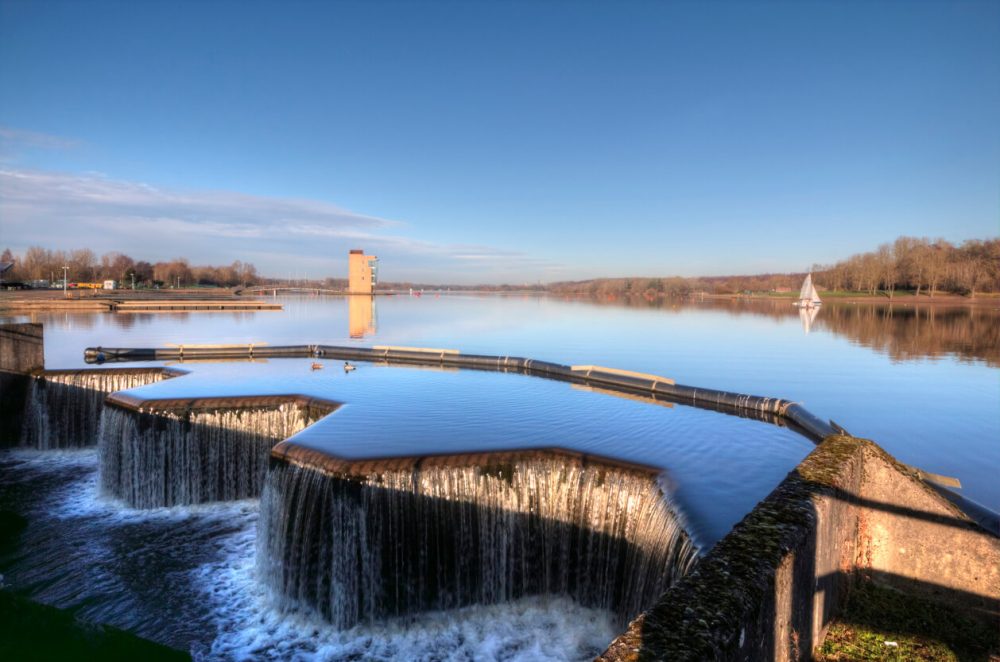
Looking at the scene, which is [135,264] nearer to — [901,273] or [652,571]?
[652,571]

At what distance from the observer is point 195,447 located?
34.6ft

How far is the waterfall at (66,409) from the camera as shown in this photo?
1355 centimetres

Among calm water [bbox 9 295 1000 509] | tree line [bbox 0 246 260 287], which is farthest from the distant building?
calm water [bbox 9 295 1000 509]

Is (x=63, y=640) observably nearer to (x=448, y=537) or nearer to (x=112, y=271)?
(x=448, y=537)

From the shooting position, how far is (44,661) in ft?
19.0

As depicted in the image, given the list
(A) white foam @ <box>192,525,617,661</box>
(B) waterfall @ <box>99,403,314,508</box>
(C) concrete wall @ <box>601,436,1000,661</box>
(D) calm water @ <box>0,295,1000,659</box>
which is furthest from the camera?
(B) waterfall @ <box>99,403,314,508</box>

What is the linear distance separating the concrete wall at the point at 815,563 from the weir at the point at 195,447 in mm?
8664

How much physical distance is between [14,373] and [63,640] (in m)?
10.9

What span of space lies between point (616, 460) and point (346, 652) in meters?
4.06

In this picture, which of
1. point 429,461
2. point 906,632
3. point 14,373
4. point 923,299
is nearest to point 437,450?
point 429,461

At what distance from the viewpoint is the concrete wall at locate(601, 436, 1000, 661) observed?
2.77 meters

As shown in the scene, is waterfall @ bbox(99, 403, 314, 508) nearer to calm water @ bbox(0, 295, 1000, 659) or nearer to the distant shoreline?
calm water @ bbox(0, 295, 1000, 659)

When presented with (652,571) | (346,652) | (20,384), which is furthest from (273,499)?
(20,384)

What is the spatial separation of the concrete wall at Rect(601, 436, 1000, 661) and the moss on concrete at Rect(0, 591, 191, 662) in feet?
19.4
